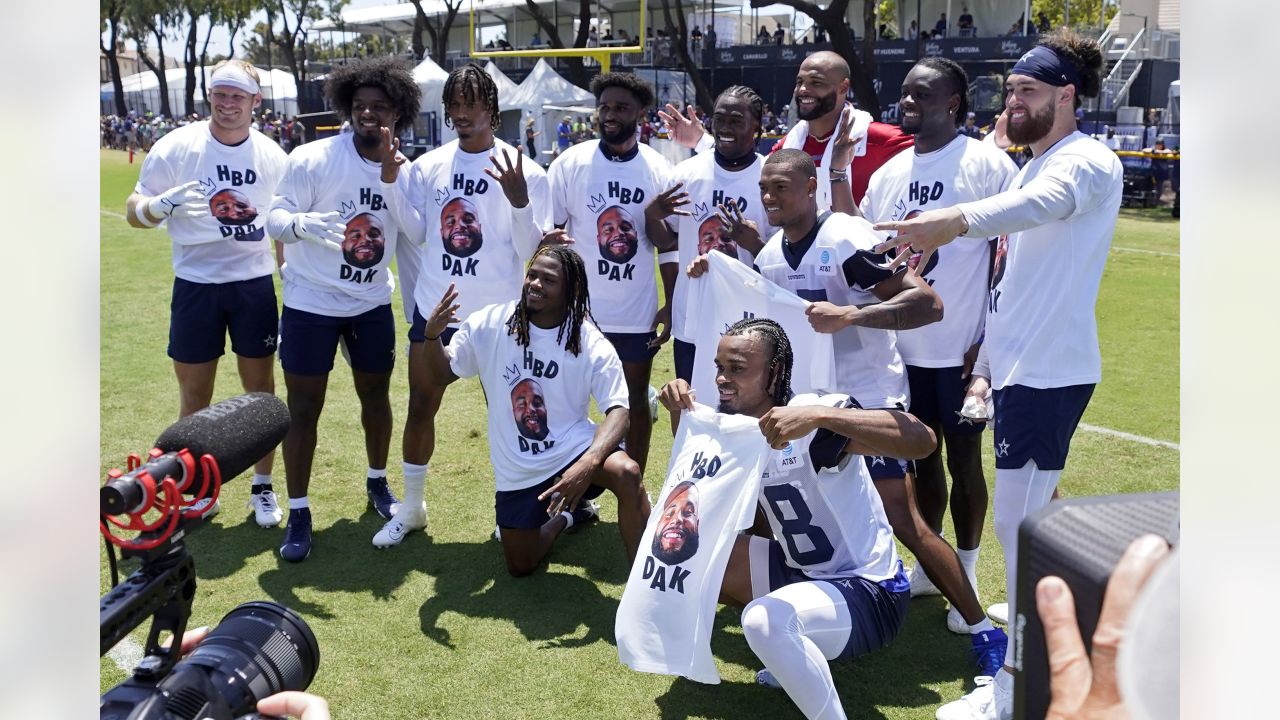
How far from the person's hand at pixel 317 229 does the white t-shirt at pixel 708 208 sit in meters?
1.68

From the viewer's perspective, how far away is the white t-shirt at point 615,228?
5.45 meters

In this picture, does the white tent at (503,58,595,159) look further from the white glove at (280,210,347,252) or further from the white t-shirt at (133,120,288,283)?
the white glove at (280,210,347,252)

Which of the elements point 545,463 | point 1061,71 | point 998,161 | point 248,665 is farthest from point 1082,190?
point 248,665

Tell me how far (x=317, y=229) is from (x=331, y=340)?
645 millimetres

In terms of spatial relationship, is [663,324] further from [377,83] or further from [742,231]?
[377,83]

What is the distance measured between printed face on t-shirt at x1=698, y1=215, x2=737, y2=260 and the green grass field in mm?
1569

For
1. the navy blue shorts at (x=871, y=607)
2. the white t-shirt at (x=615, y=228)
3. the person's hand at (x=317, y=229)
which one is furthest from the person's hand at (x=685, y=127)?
the navy blue shorts at (x=871, y=607)

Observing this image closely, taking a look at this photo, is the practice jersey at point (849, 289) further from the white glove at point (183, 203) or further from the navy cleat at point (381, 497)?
the white glove at point (183, 203)

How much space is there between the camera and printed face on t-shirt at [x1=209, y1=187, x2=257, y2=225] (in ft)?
17.8

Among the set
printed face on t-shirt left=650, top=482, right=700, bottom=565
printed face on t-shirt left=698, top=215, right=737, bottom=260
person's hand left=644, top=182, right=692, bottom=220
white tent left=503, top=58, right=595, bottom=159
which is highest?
white tent left=503, top=58, right=595, bottom=159

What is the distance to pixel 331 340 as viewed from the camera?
5.34 meters

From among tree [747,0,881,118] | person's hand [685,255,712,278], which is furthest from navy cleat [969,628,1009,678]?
tree [747,0,881,118]
